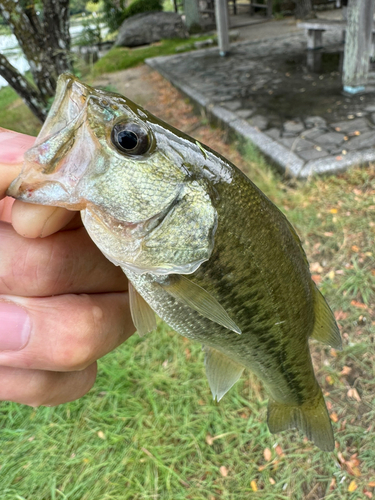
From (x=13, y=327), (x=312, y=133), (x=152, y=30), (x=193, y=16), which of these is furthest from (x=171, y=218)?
(x=193, y=16)

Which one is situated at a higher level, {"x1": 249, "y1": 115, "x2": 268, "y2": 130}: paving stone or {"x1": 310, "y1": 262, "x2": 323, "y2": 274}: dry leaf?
{"x1": 249, "y1": 115, "x2": 268, "y2": 130}: paving stone

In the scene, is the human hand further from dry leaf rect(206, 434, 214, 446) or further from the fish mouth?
dry leaf rect(206, 434, 214, 446)

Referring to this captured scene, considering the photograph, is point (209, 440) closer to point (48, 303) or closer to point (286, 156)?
point (48, 303)

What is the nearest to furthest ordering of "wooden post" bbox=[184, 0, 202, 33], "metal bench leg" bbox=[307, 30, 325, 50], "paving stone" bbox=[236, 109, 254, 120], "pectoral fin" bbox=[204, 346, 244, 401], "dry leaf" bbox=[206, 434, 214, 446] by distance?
1. "pectoral fin" bbox=[204, 346, 244, 401]
2. "dry leaf" bbox=[206, 434, 214, 446]
3. "paving stone" bbox=[236, 109, 254, 120]
4. "metal bench leg" bbox=[307, 30, 325, 50]
5. "wooden post" bbox=[184, 0, 202, 33]

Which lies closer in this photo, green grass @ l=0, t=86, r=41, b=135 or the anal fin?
the anal fin

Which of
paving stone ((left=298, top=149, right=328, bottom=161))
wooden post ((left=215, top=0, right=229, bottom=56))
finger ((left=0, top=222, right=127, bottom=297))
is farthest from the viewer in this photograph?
wooden post ((left=215, top=0, right=229, bottom=56))

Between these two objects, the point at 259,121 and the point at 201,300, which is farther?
the point at 259,121

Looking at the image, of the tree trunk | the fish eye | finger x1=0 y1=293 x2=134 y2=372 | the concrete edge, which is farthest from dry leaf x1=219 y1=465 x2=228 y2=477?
the tree trunk
